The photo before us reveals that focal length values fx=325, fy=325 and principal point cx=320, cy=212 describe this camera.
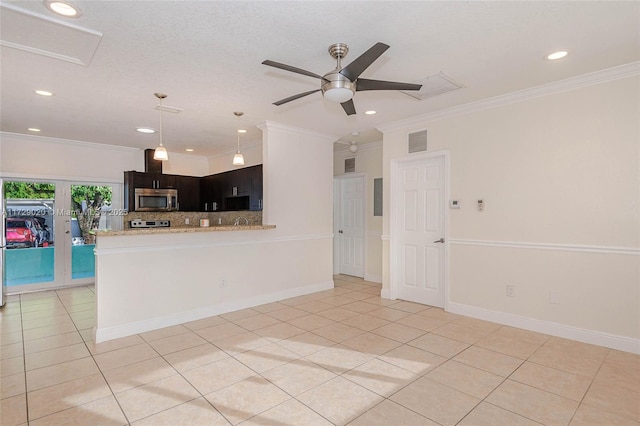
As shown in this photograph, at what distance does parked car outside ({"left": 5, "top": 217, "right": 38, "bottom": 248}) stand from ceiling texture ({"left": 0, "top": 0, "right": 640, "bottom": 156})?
2.10m

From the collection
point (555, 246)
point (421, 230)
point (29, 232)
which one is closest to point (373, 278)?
point (421, 230)

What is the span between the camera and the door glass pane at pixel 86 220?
6.20 metres

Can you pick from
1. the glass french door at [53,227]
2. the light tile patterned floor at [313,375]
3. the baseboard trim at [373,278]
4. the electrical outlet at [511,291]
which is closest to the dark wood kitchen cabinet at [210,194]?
the glass french door at [53,227]

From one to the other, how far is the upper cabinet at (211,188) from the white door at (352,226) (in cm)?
232

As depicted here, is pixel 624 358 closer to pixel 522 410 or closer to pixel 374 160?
pixel 522 410

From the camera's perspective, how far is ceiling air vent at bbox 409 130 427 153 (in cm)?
470

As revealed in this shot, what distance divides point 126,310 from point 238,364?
1675 mm

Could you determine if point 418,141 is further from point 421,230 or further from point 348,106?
point 348,106

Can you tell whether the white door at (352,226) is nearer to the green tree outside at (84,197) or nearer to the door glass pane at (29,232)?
the green tree outside at (84,197)

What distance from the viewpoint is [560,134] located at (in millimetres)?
3555

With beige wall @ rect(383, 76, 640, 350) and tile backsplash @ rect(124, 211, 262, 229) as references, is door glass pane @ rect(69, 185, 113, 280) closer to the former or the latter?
tile backsplash @ rect(124, 211, 262, 229)

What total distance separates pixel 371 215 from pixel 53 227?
5949 millimetres

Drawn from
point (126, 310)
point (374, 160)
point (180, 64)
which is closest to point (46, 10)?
point (180, 64)

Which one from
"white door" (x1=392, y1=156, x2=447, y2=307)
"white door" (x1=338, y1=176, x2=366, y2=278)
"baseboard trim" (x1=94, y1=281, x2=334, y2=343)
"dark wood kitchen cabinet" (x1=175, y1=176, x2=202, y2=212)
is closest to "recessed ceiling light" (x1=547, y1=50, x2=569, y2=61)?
"white door" (x1=392, y1=156, x2=447, y2=307)
